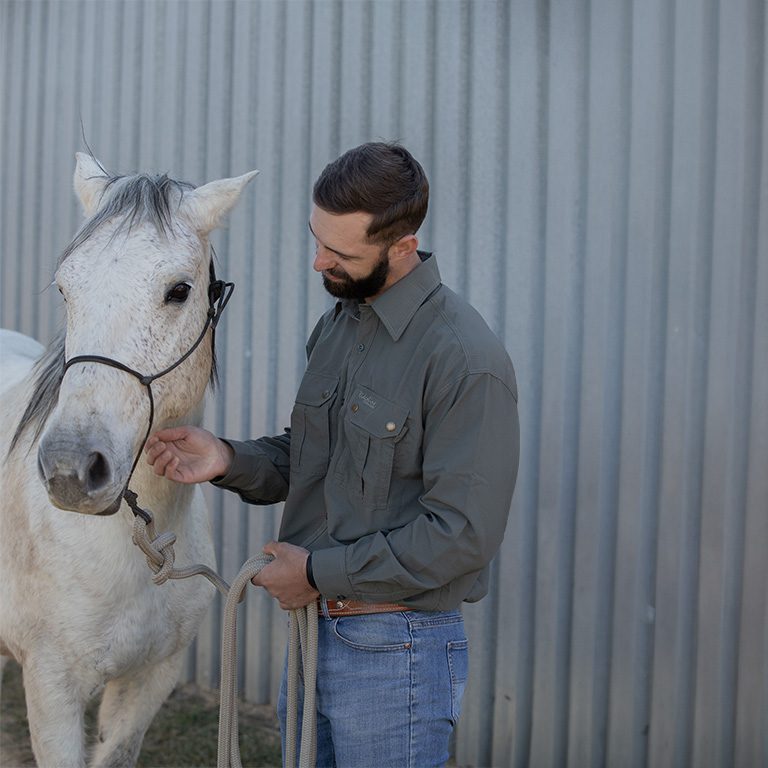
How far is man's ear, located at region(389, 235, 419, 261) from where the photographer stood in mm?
1824

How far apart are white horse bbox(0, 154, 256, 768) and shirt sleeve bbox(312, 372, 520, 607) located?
47 centimetres

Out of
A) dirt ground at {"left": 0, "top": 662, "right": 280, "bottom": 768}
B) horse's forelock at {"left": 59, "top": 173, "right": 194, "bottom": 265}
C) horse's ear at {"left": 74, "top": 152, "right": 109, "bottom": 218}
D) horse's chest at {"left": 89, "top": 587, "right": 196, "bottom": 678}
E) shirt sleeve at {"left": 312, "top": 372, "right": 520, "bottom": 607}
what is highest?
horse's ear at {"left": 74, "top": 152, "right": 109, "bottom": 218}

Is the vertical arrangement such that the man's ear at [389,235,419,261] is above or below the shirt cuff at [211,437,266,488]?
above

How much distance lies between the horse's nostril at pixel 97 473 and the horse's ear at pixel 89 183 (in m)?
0.64

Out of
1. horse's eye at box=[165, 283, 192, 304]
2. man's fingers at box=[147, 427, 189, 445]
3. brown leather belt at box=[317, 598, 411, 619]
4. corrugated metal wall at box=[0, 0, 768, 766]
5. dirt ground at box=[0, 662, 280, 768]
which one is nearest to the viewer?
brown leather belt at box=[317, 598, 411, 619]

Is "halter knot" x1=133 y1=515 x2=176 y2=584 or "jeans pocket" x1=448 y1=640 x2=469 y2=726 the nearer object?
"jeans pocket" x1=448 y1=640 x2=469 y2=726

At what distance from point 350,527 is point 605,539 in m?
1.57

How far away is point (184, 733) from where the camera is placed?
153 inches

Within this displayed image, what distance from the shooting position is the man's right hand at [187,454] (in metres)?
2.07

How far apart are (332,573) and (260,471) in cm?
43

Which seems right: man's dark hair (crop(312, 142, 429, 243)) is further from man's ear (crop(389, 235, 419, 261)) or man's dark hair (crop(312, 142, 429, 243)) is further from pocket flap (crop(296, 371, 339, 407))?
pocket flap (crop(296, 371, 339, 407))

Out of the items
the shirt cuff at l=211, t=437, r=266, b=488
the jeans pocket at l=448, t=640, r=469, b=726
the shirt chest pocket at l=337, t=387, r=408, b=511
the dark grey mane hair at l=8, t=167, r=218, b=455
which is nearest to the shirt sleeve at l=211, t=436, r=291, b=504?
the shirt cuff at l=211, t=437, r=266, b=488

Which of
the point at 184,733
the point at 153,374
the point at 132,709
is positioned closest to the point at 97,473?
the point at 153,374

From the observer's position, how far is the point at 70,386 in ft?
5.81
